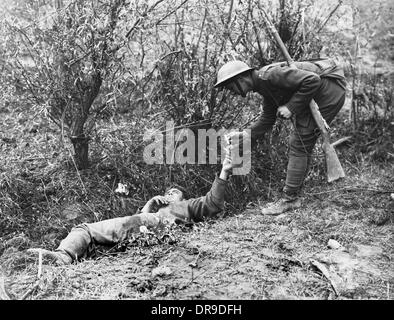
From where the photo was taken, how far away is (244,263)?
3.81 meters

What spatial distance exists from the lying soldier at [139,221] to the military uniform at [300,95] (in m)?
0.72

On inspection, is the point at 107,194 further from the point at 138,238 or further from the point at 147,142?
the point at 138,238

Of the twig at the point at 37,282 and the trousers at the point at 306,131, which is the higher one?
the trousers at the point at 306,131

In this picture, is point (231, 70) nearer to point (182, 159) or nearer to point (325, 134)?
point (325, 134)

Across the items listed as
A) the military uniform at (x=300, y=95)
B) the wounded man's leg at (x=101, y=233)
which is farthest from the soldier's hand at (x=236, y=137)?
the wounded man's leg at (x=101, y=233)

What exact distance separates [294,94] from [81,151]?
8.12ft

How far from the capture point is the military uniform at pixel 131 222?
412 centimetres

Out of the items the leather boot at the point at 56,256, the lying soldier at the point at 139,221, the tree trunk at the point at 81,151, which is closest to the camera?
the leather boot at the point at 56,256

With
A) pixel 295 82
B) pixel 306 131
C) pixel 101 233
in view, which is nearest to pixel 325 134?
pixel 306 131

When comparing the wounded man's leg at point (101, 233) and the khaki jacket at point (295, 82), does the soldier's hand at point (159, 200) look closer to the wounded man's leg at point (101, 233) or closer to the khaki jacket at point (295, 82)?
the wounded man's leg at point (101, 233)

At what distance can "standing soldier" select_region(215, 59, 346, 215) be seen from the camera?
460 centimetres

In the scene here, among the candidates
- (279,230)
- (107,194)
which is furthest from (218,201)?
(107,194)

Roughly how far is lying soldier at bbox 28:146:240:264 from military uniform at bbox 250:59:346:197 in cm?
72

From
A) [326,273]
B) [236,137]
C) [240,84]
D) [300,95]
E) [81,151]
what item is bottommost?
[326,273]
